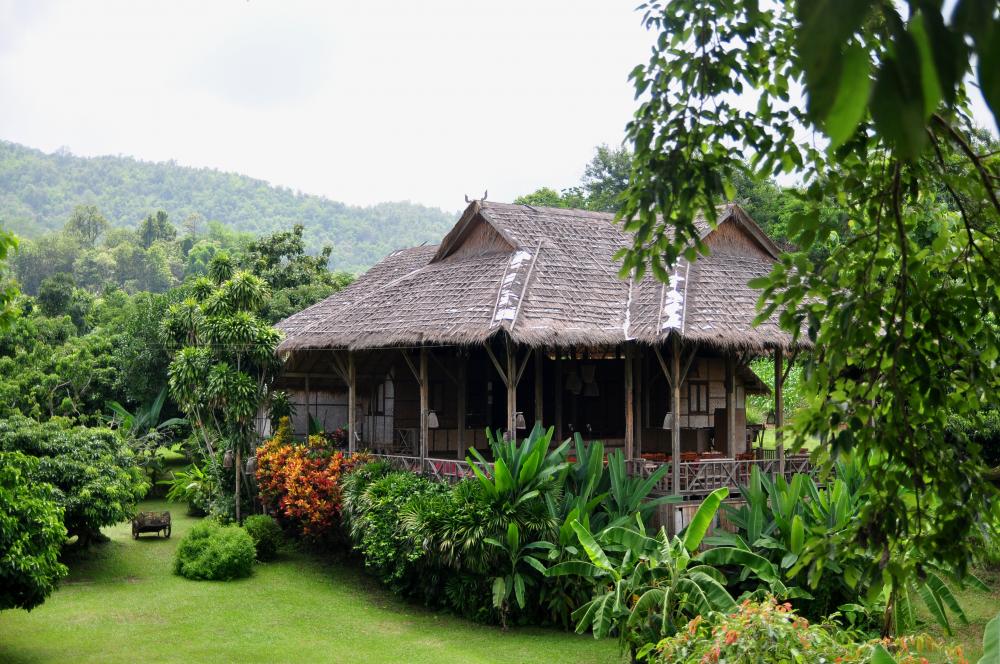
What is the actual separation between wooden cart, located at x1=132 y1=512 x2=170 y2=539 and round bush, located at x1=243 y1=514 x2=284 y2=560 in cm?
199

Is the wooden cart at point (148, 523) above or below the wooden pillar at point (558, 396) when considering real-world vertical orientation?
below

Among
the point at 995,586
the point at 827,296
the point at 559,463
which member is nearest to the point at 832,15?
the point at 827,296

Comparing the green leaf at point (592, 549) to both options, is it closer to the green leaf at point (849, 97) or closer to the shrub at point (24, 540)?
the shrub at point (24, 540)

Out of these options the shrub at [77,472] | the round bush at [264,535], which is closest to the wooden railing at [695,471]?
the round bush at [264,535]

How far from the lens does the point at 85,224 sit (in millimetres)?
63750

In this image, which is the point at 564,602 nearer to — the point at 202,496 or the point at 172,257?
the point at 202,496

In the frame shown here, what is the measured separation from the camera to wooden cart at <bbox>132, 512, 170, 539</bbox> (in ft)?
50.4

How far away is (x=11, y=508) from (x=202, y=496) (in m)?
7.74

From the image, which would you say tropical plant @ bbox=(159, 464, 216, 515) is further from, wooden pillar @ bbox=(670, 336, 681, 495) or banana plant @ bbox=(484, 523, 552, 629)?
wooden pillar @ bbox=(670, 336, 681, 495)

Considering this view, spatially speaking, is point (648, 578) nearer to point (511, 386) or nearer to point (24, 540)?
point (511, 386)

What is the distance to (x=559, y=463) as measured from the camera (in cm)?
1160

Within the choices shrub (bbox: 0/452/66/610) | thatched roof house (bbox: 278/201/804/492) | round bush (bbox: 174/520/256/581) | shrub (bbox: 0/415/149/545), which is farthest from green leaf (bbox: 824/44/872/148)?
round bush (bbox: 174/520/256/581)

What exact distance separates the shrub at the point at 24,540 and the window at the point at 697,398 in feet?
29.3

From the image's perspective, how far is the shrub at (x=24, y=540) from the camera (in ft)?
29.2
